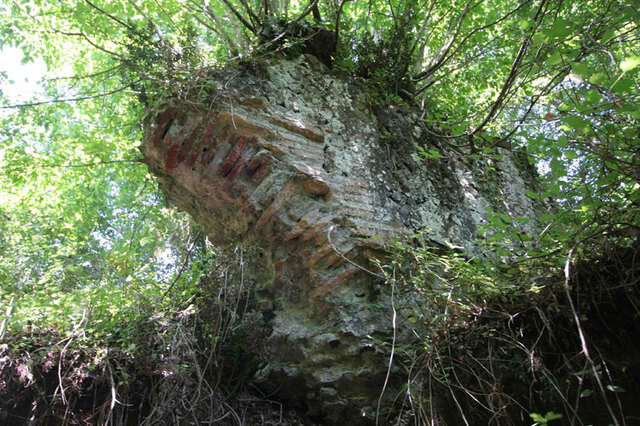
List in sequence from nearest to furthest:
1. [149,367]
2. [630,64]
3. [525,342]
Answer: [630,64]
[525,342]
[149,367]

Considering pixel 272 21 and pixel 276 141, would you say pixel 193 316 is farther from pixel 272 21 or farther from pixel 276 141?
pixel 272 21

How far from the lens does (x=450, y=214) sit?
12.4 feet

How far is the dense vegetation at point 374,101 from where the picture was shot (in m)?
2.23

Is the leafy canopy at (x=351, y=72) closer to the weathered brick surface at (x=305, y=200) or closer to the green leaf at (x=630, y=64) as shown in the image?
the green leaf at (x=630, y=64)

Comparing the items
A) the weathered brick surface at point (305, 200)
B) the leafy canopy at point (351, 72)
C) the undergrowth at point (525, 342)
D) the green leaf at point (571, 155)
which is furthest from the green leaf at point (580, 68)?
the weathered brick surface at point (305, 200)

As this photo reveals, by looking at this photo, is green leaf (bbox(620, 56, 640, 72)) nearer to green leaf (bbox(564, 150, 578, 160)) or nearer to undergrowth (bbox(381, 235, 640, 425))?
A: green leaf (bbox(564, 150, 578, 160))

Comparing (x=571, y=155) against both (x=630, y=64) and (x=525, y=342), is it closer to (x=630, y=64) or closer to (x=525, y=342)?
(x=630, y=64)

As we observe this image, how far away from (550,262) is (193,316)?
2487mm

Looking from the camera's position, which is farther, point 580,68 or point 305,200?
point 305,200

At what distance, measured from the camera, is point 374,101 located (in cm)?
404

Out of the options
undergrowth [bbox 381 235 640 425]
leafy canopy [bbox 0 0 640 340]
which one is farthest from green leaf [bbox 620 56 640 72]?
undergrowth [bbox 381 235 640 425]

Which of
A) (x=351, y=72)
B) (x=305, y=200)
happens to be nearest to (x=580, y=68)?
(x=305, y=200)

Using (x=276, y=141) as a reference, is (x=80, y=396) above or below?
below

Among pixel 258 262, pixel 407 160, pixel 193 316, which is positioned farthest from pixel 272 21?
pixel 193 316
